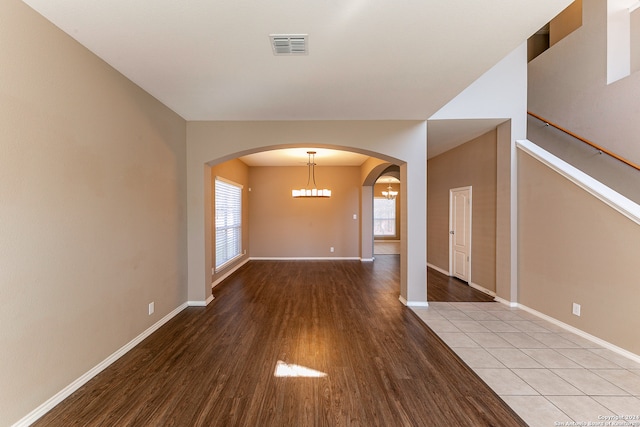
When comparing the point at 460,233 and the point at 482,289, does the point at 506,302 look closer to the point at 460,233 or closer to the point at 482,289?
the point at 482,289

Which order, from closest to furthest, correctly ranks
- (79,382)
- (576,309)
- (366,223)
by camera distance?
(79,382), (576,309), (366,223)

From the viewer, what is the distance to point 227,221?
630cm

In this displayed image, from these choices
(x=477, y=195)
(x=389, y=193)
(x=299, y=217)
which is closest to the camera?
(x=477, y=195)

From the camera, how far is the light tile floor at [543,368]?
189 centimetres

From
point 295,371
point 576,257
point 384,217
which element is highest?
point 384,217

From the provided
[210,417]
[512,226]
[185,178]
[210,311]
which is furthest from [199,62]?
[512,226]

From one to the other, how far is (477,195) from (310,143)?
3249mm

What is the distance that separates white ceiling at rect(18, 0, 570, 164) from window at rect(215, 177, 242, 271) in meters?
2.84

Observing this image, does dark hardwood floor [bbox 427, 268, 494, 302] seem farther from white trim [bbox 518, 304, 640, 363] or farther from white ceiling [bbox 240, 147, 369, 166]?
white ceiling [bbox 240, 147, 369, 166]

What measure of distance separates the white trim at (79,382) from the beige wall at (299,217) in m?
4.83

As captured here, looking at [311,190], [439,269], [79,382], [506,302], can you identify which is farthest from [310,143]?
[439,269]

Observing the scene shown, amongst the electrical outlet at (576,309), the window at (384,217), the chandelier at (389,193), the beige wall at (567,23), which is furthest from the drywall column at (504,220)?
the window at (384,217)

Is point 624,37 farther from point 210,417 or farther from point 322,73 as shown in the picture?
point 210,417

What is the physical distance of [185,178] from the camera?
3.96m
